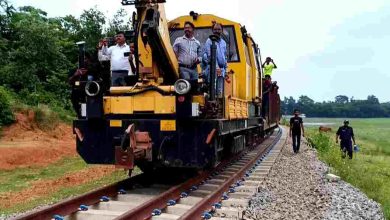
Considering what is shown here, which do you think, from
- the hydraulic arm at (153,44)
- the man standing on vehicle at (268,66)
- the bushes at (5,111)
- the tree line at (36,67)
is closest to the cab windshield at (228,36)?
the hydraulic arm at (153,44)

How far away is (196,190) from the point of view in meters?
8.67

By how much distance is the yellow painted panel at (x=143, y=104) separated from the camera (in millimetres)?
8438

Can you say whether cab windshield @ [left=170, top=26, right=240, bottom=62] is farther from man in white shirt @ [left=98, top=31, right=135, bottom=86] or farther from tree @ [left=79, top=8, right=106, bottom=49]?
tree @ [left=79, top=8, right=106, bottom=49]

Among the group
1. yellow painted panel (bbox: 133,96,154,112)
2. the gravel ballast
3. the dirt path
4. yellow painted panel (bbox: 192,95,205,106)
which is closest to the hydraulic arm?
yellow painted panel (bbox: 133,96,154,112)

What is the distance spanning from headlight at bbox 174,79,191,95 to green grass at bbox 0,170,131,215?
267 cm

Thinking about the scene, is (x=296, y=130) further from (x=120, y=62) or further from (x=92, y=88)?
(x=92, y=88)

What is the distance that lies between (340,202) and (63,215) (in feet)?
13.4

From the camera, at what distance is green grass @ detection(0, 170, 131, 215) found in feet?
28.0

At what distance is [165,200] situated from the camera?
24.8 feet

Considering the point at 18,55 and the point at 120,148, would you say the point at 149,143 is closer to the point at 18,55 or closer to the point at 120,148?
the point at 120,148

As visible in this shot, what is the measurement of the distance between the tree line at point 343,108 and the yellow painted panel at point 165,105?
96.2m

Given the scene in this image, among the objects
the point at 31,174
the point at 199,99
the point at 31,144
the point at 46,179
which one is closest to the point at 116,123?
the point at 199,99

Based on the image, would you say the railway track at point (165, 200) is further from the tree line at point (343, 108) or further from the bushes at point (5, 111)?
the tree line at point (343, 108)

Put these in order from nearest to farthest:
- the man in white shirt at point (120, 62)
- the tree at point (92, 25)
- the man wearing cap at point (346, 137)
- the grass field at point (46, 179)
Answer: the grass field at point (46, 179), the man in white shirt at point (120, 62), the man wearing cap at point (346, 137), the tree at point (92, 25)
